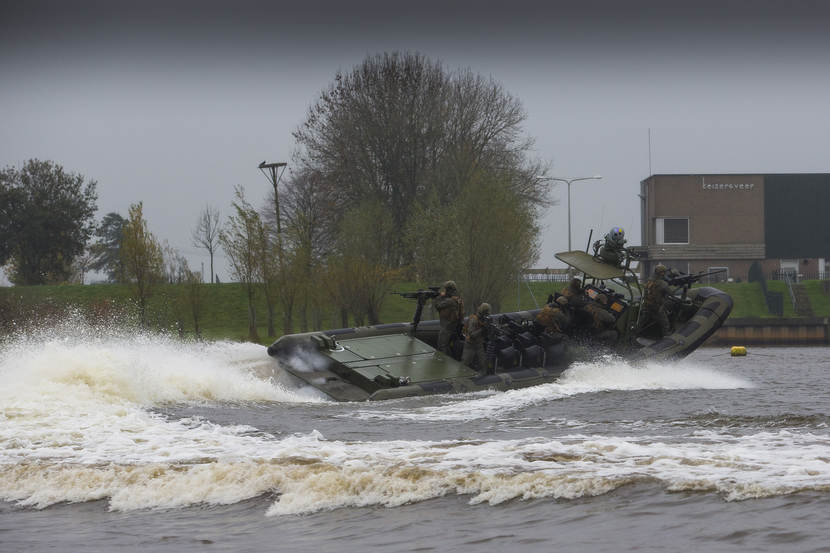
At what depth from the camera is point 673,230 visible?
79.2m

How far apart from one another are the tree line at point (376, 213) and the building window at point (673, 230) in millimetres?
23759

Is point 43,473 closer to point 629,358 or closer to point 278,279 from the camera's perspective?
point 629,358

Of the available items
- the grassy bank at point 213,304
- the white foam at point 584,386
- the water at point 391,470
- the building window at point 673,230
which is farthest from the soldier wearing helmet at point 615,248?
the building window at point 673,230

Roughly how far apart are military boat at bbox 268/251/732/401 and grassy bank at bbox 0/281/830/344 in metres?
19.9

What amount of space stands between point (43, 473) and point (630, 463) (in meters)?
5.25

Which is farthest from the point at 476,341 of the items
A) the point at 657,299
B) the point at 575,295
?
the point at 657,299

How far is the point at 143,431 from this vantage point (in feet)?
40.4

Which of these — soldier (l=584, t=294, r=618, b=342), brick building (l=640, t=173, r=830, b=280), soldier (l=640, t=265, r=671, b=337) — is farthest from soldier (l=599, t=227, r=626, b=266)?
brick building (l=640, t=173, r=830, b=280)

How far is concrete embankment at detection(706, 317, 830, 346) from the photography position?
179ft

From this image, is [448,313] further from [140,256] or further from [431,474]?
[140,256]

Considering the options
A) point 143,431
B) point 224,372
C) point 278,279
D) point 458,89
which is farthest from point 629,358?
point 458,89

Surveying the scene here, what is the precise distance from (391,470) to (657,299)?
489 inches

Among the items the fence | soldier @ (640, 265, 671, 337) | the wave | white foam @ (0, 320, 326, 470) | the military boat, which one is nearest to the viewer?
the wave

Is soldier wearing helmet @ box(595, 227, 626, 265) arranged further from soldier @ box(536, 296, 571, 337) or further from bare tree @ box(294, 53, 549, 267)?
bare tree @ box(294, 53, 549, 267)
